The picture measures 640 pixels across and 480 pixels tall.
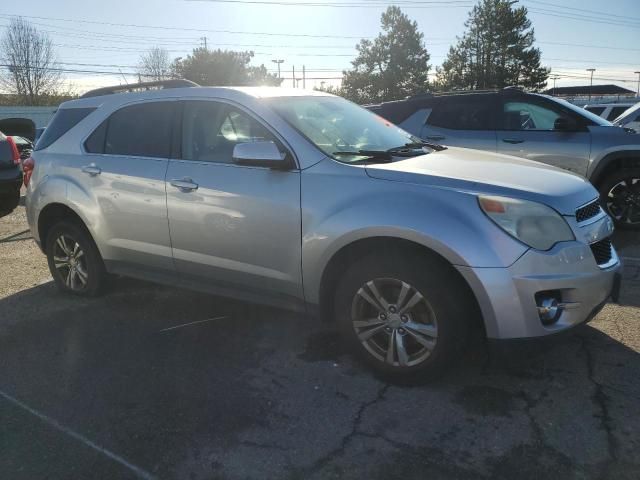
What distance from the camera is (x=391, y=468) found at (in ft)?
8.46

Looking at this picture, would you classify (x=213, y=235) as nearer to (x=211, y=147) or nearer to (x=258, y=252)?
(x=258, y=252)

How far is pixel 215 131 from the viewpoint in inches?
158

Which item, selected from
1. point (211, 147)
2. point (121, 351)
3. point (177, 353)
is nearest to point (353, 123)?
point (211, 147)

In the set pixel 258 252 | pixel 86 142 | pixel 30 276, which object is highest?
pixel 86 142

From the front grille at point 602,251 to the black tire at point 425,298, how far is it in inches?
30.5

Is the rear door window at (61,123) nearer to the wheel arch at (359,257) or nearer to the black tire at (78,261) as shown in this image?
the black tire at (78,261)

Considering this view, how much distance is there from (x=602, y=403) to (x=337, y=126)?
242 centimetres

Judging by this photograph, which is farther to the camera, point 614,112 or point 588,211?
point 614,112

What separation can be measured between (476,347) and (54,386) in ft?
8.95

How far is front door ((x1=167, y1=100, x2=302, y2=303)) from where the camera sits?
140 inches

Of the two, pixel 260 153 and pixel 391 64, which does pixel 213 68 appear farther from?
pixel 260 153

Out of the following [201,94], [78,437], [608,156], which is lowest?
[78,437]

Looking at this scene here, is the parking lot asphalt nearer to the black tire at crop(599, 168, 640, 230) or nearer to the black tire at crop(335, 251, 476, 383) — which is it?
the black tire at crop(335, 251, 476, 383)

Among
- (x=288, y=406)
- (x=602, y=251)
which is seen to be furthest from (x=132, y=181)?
(x=602, y=251)
